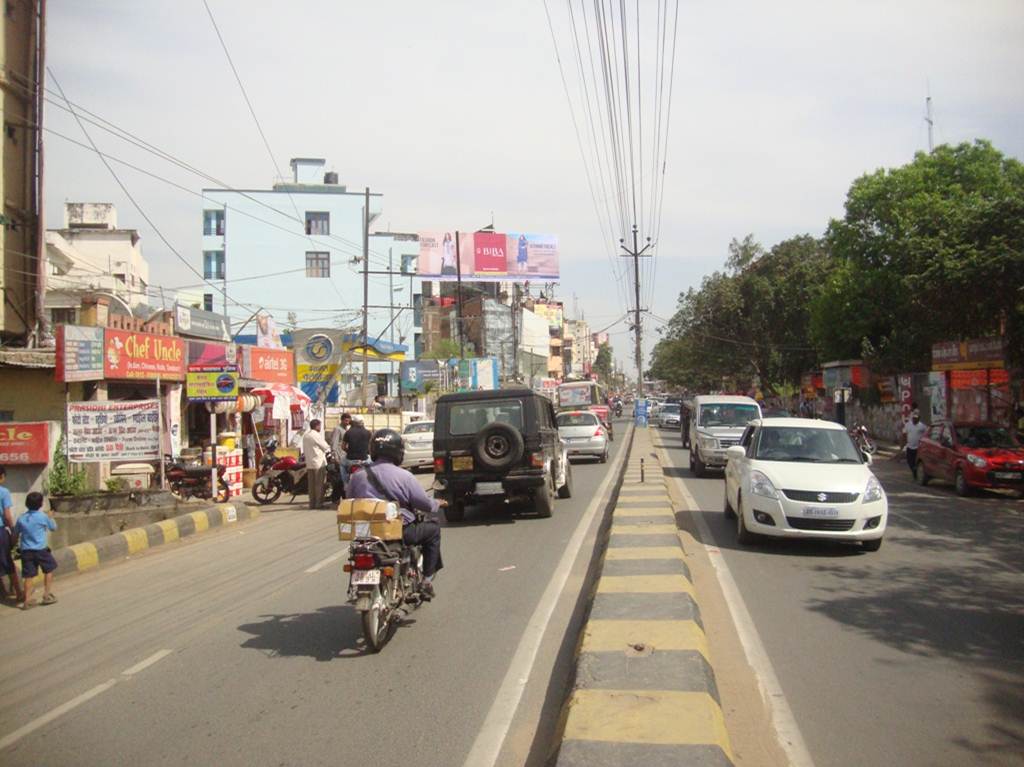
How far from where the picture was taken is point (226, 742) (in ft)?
15.6

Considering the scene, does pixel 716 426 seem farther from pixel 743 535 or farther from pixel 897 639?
pixel 897 639

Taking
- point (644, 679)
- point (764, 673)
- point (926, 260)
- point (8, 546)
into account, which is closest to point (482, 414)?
point (8, 546)

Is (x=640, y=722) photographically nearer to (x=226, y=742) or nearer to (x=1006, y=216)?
(x=226, y=742)

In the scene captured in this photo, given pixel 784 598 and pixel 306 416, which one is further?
pixel 306 416

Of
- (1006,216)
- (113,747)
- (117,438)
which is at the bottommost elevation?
(113,747)

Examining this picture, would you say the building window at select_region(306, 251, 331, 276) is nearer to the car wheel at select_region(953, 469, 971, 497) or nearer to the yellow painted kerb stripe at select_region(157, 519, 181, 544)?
the yellow painted kerb stripe at select_region(157, 519, 181, 544)

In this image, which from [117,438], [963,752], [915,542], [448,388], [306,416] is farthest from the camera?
[448,388]

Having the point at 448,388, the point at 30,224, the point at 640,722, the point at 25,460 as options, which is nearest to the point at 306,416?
the point at 30,224

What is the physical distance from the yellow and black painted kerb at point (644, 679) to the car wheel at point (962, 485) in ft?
35.0

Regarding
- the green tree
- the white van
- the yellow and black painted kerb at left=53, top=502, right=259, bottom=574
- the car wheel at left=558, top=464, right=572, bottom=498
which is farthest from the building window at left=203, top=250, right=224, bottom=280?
the car wheel at left=558, top=464, right=572, bottom=498

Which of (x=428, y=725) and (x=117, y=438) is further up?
(x=117, y=438)

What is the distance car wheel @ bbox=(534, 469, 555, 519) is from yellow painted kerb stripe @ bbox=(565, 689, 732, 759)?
861 centimetres

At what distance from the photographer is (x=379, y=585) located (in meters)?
6.36

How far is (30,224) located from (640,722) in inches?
1027
